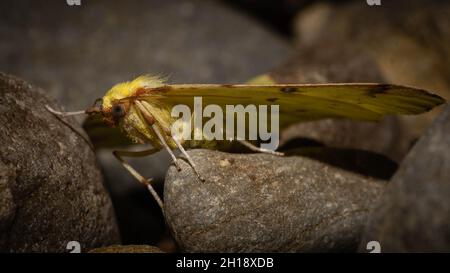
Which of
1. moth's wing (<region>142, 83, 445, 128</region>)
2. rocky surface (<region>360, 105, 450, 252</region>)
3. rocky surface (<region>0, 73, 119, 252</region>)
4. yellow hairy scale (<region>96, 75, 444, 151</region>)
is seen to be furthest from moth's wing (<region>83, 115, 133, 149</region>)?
rocky surface (<region>360, 105, 450, 252</region>)

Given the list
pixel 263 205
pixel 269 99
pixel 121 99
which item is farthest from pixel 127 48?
pixel 263 205

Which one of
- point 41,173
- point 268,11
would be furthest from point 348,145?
point 268,11

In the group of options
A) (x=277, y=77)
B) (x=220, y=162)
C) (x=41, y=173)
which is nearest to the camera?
(x=41, y=173)

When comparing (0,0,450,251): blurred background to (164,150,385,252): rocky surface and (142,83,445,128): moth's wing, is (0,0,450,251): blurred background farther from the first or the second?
(164,150,385,252): rocky surface

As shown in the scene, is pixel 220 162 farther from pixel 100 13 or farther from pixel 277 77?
pixel 100 13

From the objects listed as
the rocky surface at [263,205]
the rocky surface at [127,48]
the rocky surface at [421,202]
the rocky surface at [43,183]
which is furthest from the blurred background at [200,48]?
the rocky surface at [421,202]

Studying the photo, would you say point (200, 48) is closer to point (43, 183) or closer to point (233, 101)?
point (233, 101)
